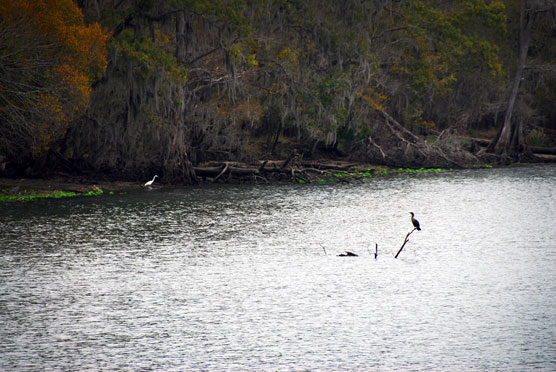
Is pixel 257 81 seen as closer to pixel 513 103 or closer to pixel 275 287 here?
pixel 513 103

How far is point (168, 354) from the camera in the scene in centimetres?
973

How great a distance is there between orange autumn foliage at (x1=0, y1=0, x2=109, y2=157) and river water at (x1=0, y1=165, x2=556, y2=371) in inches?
108

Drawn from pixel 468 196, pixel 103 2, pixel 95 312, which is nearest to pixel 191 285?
pixel 95 312

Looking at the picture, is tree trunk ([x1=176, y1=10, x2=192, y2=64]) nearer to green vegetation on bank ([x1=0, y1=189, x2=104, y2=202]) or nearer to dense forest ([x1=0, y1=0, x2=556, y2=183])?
dense forest ([x1=0, y1=0, x2=556, y2=183])

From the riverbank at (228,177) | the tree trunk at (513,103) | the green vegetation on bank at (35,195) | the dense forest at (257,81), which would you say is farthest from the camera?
the tree trunk at (513,103)

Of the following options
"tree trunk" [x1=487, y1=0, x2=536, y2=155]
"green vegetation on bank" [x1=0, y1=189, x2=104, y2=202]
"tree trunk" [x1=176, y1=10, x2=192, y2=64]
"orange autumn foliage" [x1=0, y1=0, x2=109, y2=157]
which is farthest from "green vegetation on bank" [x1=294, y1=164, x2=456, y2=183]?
"orange autumn foliage" [x1=0, y1=0, x2=109, y2=157]

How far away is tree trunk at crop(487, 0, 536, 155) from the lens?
43875 mm

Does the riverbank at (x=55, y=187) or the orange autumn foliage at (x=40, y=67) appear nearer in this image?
the orange autumn foliage at (x=40, y=67)

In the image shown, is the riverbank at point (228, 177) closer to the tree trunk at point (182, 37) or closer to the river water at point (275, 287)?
the river water at point (275, 287)

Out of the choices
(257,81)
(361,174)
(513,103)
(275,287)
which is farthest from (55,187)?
(513,103)

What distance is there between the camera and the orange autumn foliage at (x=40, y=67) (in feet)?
74.7

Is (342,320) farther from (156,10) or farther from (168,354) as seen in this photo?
(156,10)

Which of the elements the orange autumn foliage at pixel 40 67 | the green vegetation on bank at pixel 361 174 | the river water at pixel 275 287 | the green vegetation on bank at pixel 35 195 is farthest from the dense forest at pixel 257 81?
the river water at pixel 275 287

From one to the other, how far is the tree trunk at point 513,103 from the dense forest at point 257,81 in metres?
0.13
